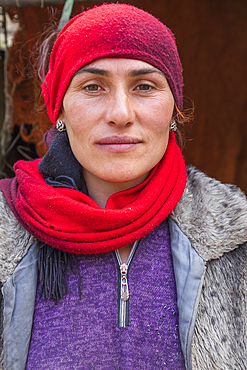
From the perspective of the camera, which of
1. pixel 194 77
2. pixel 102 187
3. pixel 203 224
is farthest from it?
pixel 194 77

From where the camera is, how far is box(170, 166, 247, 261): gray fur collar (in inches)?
48.6

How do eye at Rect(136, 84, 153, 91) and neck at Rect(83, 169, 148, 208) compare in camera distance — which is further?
neck at Rect(83, 169, 148, 208)

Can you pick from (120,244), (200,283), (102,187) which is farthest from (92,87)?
(200,283)

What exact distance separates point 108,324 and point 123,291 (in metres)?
0.13

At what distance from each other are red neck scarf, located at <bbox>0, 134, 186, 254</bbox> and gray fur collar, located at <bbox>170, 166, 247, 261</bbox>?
71 mm

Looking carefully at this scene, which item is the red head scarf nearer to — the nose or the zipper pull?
the nose

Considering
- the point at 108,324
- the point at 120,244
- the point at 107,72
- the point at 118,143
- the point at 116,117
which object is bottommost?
the point at 108,324

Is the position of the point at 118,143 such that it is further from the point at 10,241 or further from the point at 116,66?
the point at 10,241

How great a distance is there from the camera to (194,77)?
321cm

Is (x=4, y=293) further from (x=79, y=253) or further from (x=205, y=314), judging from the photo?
(x=205, y=314)

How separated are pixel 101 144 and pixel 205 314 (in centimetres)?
75

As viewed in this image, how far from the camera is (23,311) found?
3.94 feet

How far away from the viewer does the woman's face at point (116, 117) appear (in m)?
1.25

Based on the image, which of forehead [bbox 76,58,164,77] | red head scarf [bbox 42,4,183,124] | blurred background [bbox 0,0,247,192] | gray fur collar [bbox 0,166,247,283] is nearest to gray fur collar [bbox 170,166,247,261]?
gray fur collar [bbox 0,166,247,283]
